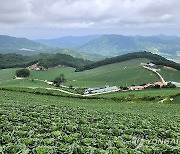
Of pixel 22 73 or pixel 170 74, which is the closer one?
pixel 170 74

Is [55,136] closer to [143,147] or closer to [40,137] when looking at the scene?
[40,137]

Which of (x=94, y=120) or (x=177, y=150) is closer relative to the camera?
(x=177, y=150)

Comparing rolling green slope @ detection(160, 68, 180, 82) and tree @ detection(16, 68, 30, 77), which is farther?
tree @ detection(16, 68, 30, 77)

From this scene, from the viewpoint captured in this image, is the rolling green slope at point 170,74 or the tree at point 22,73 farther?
the tree at point 22,73

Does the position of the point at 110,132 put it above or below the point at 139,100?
above

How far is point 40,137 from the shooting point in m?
12.0

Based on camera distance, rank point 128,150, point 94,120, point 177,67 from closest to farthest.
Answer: point 128,150
point 94,120
point 177,67

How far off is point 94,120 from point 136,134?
4.28m

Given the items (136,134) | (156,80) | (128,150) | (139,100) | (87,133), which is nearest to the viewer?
(128,150)

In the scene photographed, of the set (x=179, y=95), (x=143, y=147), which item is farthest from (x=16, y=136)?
(x=179, y=95)

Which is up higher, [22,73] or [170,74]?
[170,74]

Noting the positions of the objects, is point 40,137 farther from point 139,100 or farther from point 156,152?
point 139,100

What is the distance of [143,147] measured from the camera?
1173cm

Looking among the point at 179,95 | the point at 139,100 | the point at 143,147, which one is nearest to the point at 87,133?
the point at 143,147
